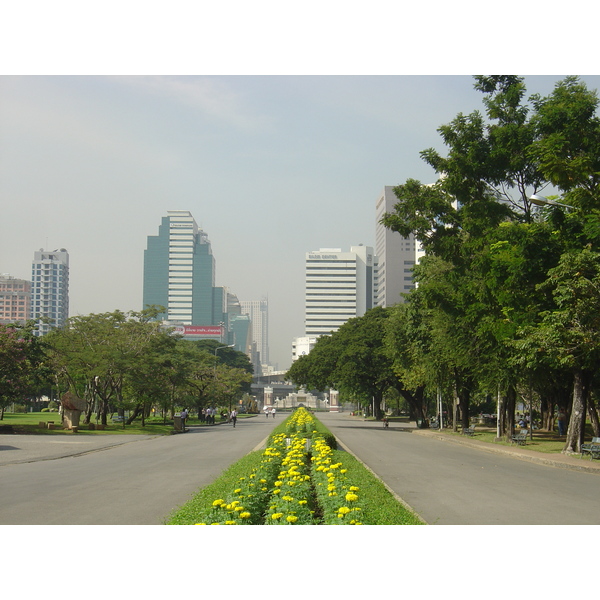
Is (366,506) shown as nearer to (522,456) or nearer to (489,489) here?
(489,489)

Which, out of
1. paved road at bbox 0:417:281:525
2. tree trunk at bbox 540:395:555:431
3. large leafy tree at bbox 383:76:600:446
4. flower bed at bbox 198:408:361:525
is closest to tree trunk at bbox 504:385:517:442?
large leafy tree at bbox 383:76:600:446

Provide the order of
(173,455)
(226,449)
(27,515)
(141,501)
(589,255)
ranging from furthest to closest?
1. (226,449)
2. (173,455)
3. (589,255)
4. (141,501)
5. (27,515)

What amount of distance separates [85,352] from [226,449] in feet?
60.6

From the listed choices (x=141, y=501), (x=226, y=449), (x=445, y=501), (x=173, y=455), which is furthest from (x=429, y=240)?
(x=141, y=501)

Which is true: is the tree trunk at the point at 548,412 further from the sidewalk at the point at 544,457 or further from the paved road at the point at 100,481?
the paved road at the point at 100,481

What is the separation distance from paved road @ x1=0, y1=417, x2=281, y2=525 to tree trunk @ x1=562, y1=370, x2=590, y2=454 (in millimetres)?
11459

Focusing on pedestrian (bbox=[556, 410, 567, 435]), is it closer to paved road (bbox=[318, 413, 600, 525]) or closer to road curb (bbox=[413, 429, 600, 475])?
road curb (bbox=[413, 429, 600, 475])

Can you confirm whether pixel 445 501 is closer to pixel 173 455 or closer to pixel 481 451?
pixel 173 455

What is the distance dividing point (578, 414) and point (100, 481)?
16.5 metres

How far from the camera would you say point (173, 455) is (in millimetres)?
22672

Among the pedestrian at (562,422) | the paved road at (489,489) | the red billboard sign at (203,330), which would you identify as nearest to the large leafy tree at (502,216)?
the paved road at (489,489)

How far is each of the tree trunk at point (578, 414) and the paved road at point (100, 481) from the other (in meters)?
11.5

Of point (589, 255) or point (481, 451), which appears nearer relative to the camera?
point (589, 255)

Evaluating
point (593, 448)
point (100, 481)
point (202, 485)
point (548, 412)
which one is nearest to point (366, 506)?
point (202, 485)
